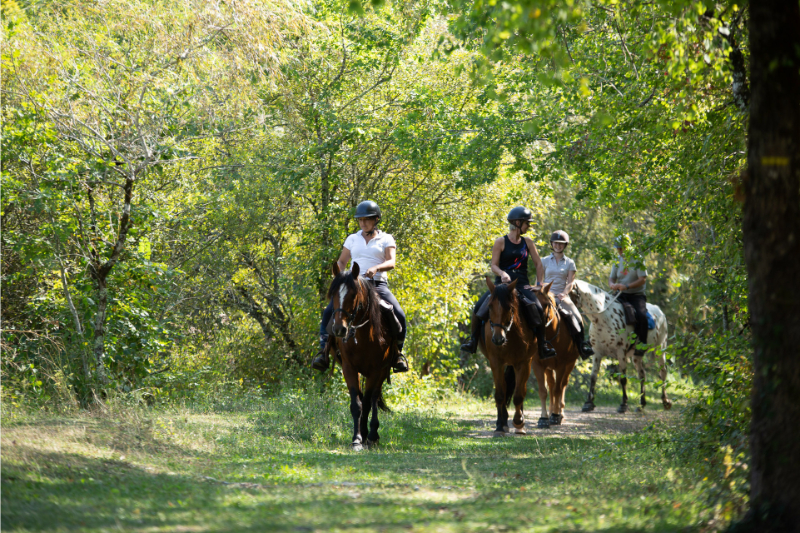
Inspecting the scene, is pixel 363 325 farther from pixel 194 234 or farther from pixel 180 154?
pixel 194 234

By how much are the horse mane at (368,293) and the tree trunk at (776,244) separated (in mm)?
4916

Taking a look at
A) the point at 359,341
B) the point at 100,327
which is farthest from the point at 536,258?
the point at 100,327

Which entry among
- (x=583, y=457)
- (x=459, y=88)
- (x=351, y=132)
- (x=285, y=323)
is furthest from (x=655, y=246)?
(x=285, y=323)

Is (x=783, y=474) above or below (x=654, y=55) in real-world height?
below

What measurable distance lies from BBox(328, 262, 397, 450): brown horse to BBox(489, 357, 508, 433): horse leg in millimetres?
1800

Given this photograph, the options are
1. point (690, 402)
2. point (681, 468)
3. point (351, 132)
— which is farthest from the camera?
point (351, 132)

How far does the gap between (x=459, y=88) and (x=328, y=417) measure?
834 cm

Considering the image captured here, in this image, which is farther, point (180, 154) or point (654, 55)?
point (180, 154)

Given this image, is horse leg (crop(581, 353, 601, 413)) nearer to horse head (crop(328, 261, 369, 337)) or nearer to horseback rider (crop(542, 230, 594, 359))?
horseback rider (crop(542, 230, 594, 359))

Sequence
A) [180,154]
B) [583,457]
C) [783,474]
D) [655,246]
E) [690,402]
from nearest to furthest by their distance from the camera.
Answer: [783,474]
[690,402]
[583,457]
[655,246]
[180,154]

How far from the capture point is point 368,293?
8867 millimetres

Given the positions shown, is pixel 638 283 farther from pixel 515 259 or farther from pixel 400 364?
pixel 400 364

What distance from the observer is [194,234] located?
50.1ft

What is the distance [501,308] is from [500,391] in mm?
1444
